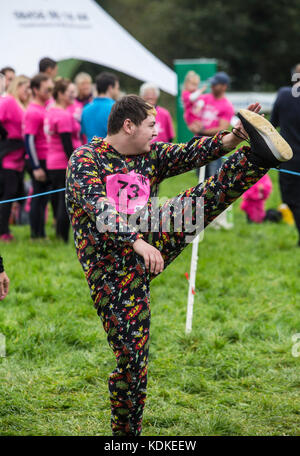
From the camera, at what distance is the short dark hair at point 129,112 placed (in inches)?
125

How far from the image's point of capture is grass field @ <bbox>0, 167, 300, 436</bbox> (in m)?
3.85

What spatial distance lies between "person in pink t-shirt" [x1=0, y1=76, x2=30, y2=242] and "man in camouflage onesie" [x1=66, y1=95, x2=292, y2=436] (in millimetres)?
4990

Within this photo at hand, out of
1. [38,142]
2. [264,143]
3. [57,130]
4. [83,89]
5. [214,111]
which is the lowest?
[264,143]

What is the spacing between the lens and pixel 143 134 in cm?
319

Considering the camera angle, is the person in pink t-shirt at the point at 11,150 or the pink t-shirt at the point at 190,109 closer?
the person in pink t-shirt at the point at 11,150

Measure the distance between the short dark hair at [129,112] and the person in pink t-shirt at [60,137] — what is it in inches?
180

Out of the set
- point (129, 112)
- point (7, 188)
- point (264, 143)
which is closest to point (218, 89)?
point (7, 188)

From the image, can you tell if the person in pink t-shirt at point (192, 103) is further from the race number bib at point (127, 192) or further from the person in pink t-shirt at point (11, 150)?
the race number bib at point (127, 192)

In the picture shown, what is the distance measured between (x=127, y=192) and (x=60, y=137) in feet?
15.7

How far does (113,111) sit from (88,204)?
1.85 feet

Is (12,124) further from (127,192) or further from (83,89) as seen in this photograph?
(127,192)

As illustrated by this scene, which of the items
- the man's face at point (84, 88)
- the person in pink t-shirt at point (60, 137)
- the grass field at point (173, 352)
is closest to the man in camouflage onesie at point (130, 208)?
the grass field at point (173, 352)

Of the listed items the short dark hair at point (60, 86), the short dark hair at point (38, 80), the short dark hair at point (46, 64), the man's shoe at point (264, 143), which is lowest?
the man's shoe at point (264, 143)

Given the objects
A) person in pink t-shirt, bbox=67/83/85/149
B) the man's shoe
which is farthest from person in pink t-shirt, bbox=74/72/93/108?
the man's shoe
